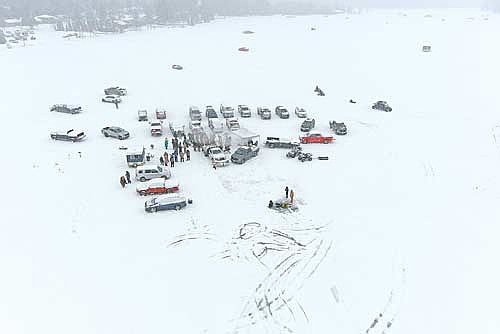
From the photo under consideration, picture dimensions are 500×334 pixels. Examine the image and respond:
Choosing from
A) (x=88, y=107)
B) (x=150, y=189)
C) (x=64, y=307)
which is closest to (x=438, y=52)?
(x=88, y=107)

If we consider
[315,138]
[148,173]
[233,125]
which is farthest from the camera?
[233,125]

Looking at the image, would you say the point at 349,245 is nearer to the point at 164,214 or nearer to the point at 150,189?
the point at 164,214

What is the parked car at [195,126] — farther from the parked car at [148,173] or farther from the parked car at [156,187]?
the parked car at [156,187]

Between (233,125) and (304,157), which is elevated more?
(233,125)

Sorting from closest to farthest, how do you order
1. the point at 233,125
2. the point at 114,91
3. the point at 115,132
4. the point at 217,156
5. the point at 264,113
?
the point at 217,156
the point at 115,132
the point at 233,125
the point at 264,113
the point at 114,91

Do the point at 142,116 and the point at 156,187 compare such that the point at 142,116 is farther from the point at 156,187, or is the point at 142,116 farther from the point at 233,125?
the point at 156,187

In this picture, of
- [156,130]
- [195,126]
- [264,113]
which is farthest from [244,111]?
[156,130]

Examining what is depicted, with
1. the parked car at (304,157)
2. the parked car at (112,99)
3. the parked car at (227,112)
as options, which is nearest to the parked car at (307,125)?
the parked car at (304,157)
